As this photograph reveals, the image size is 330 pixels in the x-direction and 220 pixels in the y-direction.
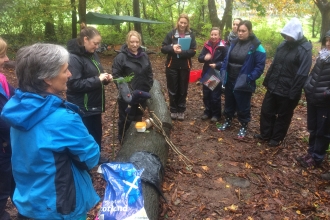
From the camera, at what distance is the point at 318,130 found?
12.8ft

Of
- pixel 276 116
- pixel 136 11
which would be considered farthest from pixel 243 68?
pixel 136 11

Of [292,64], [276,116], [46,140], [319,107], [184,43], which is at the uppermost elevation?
[184,43]

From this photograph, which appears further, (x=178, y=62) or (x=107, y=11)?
(x=107, y=11)

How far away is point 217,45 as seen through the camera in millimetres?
5160

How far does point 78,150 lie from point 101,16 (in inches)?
478

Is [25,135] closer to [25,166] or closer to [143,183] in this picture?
[25,166]

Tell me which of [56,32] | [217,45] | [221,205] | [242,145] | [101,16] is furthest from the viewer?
[56,32]

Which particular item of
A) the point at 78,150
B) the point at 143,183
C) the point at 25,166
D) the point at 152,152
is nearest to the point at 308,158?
the point at 152,152

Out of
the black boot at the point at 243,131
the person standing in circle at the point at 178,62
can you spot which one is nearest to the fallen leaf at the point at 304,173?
the black boot at the point at 243,131

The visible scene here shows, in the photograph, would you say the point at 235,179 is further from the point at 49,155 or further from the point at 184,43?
the point at 49,155

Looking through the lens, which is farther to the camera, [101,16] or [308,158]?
[101,16]

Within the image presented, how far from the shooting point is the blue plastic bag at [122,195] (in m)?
2.41

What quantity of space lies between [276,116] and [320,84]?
4.06 feet

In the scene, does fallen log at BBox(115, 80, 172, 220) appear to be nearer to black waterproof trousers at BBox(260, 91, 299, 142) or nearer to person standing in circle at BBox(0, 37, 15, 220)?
person standing in circle at BBox(0, 37, 15, 220)
